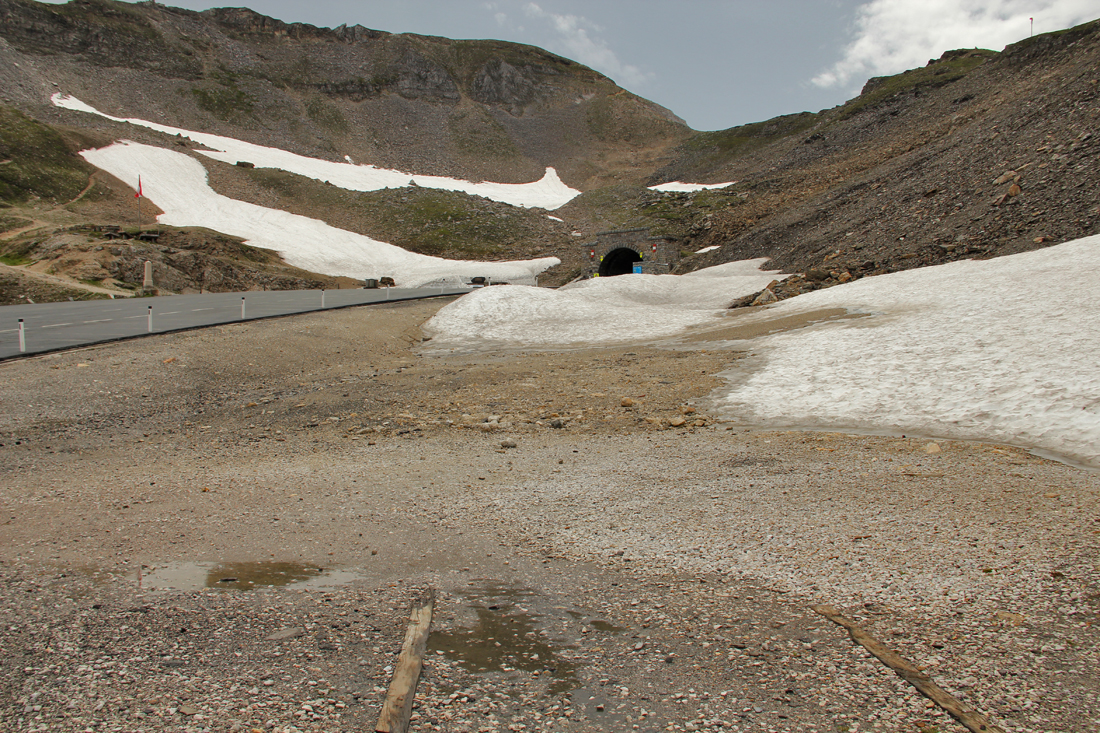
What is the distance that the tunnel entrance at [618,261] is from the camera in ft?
153

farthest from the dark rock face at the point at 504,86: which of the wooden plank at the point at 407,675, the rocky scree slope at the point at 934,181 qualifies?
the wooden plank at the point at 407,675

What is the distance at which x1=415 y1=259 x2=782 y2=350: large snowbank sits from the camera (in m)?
22.2

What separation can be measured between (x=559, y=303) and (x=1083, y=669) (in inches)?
914

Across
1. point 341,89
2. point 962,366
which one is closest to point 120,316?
point 962,366

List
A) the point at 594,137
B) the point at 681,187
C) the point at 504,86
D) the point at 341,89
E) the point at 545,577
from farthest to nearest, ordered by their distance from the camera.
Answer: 1. the point at 504,86
2. the point at 594,137
3. the point at 341,89
4. the point at 681,187
5. the point at 545,577

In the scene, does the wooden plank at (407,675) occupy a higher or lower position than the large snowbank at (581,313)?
lower

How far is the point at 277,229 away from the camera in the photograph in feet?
205

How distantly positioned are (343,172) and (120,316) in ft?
240

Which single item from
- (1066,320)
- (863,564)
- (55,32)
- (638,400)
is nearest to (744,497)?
(863,564)

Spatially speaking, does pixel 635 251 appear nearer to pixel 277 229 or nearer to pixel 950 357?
pixel 950 357

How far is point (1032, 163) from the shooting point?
2464cm

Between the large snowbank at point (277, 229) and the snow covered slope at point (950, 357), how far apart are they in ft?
135

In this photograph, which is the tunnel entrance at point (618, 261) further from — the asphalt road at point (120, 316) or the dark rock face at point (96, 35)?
the dark rock face at point (96, 35)

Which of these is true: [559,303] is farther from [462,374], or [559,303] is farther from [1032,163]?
[1032,163]
